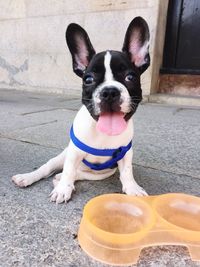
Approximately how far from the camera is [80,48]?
1.76 metres

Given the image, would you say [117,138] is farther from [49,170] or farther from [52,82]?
[52,82]

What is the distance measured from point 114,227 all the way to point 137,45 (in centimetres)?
97

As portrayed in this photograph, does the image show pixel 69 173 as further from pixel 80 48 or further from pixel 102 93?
pixel 80 48

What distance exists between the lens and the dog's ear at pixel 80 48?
1720 mm

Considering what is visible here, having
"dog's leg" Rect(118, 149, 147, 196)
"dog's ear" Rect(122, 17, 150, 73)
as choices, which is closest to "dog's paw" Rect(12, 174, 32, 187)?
"dog's leg" Rect(118, 149, 147, 196)

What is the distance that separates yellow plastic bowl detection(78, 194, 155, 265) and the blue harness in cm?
32

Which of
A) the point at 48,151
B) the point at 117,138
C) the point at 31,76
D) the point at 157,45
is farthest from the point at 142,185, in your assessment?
the point at 31,76

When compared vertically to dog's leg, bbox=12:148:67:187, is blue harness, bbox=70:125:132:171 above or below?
above

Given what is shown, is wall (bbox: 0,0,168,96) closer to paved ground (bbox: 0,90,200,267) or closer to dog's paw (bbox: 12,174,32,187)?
paved ground (bbox: 0,90,200,267)

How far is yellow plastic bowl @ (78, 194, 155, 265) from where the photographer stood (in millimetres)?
1147

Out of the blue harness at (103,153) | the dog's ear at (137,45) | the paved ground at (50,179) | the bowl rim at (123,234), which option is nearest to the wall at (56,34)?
the paved ground at (50,179)

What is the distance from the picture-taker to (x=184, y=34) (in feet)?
16.8

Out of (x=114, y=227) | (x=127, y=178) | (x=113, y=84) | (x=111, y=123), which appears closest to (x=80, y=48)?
(x=113, y=84)

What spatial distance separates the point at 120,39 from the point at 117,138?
394 centimetres
